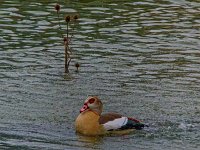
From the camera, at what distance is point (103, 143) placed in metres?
14.0

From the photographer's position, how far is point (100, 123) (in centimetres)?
1453

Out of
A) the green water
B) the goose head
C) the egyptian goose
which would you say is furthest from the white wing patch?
the goose head

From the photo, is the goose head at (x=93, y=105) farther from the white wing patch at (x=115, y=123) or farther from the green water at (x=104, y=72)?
the green water at (x=104, y=72)

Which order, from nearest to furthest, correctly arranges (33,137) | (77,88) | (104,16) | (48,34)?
(33,137), (77,88), (48,34), (104,16)

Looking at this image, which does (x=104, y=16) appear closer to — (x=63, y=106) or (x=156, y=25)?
(x=156, y=25)

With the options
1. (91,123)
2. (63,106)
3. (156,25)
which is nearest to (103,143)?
(91,123)

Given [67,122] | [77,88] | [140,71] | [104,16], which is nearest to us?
[67,122]

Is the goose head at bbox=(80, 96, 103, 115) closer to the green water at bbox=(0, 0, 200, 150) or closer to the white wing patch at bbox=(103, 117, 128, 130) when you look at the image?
the white wing patch at bbox=(103, 117, 128, 130)

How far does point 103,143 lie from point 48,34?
8580mm

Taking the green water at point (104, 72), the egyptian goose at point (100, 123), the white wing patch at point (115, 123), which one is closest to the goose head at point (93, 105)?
the egyptian goose at point (100, 123)

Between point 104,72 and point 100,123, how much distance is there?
4379mm

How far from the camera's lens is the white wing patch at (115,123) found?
14.4m

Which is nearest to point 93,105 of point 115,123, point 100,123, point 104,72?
point 100,123

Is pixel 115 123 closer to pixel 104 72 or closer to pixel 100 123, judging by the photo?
pixel 100 123
